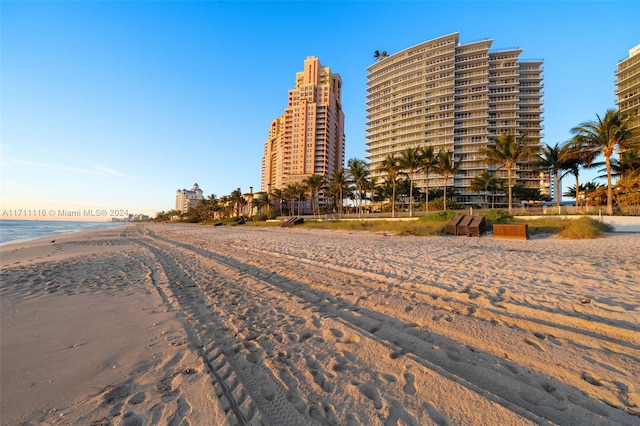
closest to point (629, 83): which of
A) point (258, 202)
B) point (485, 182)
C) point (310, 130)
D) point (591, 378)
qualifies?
point (485, 182)

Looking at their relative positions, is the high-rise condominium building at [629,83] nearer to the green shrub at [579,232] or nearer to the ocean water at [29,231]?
the green shrub at [579,232]

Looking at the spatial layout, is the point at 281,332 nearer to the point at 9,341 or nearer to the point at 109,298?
the point at 9,341

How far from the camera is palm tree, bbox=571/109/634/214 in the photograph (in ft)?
79.1

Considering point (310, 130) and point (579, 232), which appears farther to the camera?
point (310, 130)

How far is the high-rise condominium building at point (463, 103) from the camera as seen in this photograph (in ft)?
259

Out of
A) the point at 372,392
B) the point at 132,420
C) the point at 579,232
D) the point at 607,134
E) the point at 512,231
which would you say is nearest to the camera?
the point at 132,420

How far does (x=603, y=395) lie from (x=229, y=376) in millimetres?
3339

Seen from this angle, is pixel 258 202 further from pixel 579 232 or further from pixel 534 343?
pixel 534 343

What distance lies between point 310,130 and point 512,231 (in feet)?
352

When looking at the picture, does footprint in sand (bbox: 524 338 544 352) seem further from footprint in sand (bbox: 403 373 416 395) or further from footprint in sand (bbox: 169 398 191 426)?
footprint in sand (bbox: 169 398 191 426)

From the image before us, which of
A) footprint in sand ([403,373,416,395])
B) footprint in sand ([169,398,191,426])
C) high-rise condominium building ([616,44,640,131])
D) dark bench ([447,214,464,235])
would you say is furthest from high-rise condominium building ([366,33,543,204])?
footprint in sand ([169,398,191,426])

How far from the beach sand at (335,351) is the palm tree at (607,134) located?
89.1 feet

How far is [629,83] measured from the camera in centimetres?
6775

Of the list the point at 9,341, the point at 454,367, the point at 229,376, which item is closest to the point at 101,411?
the point at 229,376
